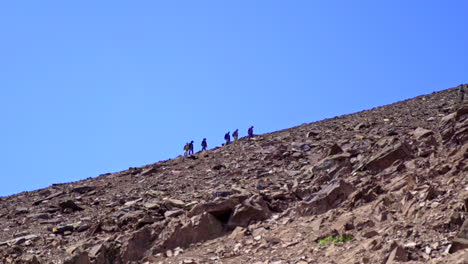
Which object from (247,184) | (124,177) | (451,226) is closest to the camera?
(451,226)

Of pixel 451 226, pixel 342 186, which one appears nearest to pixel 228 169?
pixel 342 186

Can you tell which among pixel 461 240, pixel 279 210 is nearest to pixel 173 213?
pixel 279 210

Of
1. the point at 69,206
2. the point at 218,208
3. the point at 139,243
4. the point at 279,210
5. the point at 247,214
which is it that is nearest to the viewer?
the point at 139,243

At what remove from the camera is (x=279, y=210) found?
20.8 meters

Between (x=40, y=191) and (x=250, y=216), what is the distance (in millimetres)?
16567

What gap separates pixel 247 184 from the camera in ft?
82.4

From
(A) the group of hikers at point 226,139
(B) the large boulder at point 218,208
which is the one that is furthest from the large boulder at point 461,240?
(A) the group of hikers at point 226,139

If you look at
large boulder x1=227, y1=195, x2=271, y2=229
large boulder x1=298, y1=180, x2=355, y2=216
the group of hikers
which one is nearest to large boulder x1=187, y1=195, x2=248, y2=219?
large boulder x1=227, y1=195, x2=271, y2=229

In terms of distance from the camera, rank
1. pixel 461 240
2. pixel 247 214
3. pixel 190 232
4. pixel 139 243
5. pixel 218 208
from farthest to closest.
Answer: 1. pixel 218 208
2. pixel 247 214
3. pixel 139 243
4. pixel 190 232
5. pixel 461 240

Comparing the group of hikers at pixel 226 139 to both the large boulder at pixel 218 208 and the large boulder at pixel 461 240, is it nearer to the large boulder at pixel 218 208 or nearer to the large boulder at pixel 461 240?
the large boulder at pixel 218 208

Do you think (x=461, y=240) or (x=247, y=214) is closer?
(x=461, y=240)

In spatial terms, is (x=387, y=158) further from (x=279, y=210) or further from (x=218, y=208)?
(x=218, y=208)

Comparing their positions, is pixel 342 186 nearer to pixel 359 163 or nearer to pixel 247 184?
pixel 359 163

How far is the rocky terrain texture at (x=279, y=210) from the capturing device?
15279 mm
